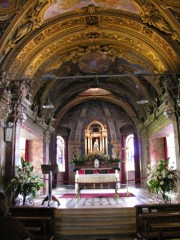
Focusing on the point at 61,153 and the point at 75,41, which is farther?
the point at 61,153

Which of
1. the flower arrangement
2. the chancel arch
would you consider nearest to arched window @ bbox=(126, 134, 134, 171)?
the chancel arch

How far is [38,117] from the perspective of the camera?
1366cm

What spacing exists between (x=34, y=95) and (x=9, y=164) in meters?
4.37

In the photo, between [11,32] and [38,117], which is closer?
[11,32]

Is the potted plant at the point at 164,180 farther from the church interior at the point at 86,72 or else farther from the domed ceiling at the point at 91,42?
the domed ceiling at the point at 91,42

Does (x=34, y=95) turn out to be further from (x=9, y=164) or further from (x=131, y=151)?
(x=131, y=151)

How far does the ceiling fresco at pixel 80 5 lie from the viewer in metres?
9.01

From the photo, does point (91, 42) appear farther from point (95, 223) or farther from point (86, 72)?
point (95, 223)

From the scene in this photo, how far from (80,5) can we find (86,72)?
17.8 feet

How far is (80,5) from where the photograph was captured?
30.5 ft

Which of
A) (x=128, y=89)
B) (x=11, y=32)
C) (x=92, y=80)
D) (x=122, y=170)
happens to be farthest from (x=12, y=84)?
(x=122, y=170)

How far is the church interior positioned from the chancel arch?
81.0 inches

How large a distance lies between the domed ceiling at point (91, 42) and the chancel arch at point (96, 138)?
20.7ft

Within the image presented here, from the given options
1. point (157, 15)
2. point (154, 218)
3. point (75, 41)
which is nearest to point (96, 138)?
point (75, 41)
